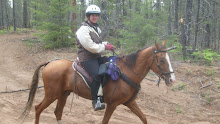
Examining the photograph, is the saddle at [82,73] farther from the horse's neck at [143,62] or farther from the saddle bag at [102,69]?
the horse's neck at [143,62]

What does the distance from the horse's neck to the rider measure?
0.67 metres

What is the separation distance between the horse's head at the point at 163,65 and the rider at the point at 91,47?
3.25 feet

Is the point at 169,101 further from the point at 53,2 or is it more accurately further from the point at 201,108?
the point at 53,2

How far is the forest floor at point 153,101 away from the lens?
220 inches

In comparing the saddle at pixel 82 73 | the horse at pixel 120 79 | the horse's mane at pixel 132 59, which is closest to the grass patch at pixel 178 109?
the horse at pixel 120 79

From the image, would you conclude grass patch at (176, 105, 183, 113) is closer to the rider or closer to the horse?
the horse

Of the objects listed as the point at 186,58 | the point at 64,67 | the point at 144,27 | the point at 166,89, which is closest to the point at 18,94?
the point at 64,67

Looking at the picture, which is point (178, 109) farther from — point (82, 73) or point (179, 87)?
point (82, 73)

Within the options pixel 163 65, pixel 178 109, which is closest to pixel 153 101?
pixel 178 109

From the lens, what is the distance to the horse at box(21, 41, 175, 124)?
12.7ft

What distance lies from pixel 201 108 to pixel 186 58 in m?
4.97

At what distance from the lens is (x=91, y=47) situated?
12.9 ft

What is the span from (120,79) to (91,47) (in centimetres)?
97

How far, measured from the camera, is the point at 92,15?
4.22 m
